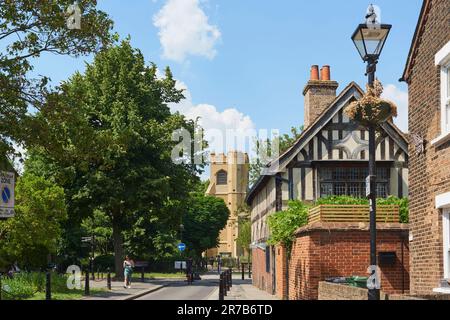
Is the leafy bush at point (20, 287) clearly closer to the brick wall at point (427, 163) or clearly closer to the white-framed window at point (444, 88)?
the brick wall at point (427, 163)

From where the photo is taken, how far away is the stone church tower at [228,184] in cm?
12119

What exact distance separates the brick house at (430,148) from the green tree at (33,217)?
15.6 metres

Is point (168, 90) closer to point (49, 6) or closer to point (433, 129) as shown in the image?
point (49, 6)

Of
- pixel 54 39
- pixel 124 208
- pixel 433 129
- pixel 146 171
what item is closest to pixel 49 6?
pixel 54 39

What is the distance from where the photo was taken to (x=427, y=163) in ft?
43.7

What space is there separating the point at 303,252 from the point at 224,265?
8016 cm

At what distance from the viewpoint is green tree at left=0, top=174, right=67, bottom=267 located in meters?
25.0

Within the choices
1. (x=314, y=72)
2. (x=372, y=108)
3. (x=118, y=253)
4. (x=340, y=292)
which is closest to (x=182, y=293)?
(x=118, y=253)

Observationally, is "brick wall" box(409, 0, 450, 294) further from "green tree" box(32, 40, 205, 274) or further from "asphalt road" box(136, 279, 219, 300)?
"green tree" box(32, 40, 205, 274)

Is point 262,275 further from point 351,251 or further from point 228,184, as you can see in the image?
point 228,184

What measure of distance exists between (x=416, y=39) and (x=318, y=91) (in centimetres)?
1580

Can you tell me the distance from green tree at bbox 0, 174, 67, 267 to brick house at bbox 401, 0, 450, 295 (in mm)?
15570

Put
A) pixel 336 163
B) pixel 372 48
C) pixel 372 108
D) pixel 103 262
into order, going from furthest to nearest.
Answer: pixel 103 262 < pixel 336 163 < pixel 372 108 < pixel 372 48

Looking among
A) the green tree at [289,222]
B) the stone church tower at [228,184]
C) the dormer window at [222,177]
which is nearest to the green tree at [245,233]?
the stone church tower at [228,184]
